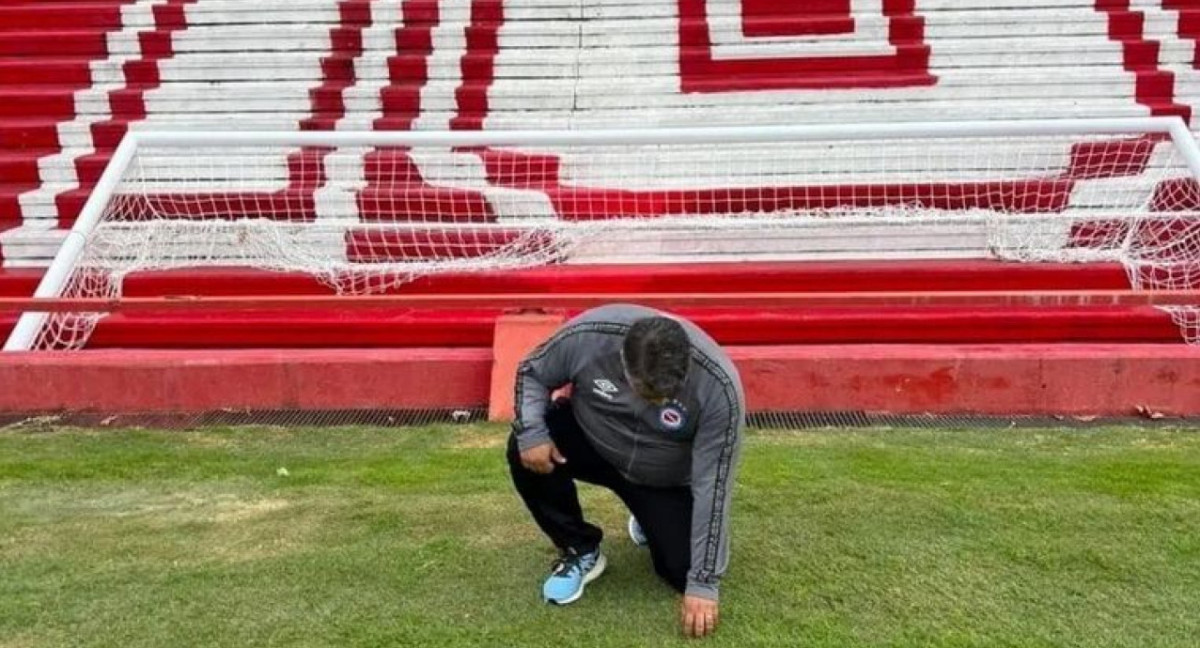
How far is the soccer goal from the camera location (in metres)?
5.88

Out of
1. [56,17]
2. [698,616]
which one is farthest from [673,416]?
[56,17]

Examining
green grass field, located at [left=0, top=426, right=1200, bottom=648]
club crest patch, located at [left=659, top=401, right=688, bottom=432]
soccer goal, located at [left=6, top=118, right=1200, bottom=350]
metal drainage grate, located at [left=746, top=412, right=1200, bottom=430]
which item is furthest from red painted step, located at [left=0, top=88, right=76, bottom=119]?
club crest patch, located at [left=659, top=401, right=688, bottom=432]

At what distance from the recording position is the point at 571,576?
3.04m

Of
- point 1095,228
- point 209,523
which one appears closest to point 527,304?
point 209,523

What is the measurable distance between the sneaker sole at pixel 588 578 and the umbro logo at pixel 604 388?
654mm

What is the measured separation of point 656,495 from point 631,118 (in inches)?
190

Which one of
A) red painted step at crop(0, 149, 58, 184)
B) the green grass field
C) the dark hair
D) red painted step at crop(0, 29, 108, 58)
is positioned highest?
red painted step at crop(0, 29, 108, 58)

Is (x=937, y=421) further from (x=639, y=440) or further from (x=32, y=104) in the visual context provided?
(x=32, y=104)

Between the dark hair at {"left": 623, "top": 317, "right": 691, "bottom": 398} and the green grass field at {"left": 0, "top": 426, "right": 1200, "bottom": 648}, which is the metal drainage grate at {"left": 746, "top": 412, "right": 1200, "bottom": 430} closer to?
the green grass field at {"left": 0, "top": 426, "right": 1200, "bottom": 648}

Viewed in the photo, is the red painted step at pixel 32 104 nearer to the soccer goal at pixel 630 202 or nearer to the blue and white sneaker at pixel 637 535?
the soccer goal at pixel 630 202

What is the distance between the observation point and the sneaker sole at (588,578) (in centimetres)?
299

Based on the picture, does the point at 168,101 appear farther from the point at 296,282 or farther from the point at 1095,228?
the point at 1095,228

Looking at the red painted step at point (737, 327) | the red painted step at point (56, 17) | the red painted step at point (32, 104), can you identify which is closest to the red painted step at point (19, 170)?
the red painted step at point (32, 104)

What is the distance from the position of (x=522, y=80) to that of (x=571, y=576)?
5430 millimetres
